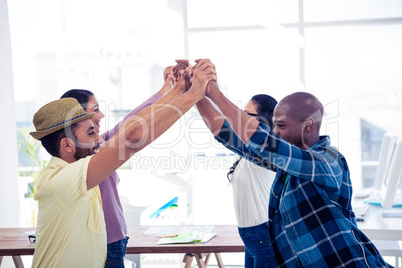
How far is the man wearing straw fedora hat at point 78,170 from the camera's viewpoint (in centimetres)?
138

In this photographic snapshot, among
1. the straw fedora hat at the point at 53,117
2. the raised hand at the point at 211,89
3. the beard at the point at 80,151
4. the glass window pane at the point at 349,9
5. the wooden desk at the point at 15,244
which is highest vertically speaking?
the glass window pane at the point at 349,9

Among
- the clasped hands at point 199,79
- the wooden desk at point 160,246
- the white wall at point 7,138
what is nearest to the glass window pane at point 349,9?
the wooden desk at point 160,246

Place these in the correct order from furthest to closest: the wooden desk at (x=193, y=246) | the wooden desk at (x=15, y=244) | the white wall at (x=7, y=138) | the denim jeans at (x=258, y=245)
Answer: the white wall at (x=7, y=138) < the wooden desk at (x=15, y=244) < the wooden desk at (x=193, y=246) < the denim jeans at (x=258, y=245)

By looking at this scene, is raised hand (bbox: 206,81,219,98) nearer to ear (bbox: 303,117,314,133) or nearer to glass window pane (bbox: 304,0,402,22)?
ear (bbox: 303,117,314,133)

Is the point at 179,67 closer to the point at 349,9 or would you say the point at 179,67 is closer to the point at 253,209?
the point at 253,209

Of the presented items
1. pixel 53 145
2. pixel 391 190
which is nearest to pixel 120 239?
pixel 53 145

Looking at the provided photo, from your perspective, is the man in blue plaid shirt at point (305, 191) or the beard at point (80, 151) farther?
the beard at point (80, 151)

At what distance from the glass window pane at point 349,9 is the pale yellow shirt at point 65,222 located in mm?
4094

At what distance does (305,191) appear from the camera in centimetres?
151

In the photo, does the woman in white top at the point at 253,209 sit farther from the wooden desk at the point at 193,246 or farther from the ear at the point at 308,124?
the ear at the point at 308,124

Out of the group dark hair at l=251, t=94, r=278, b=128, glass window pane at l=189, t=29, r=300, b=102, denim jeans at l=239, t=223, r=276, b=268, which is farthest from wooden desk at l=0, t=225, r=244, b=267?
glass window pane at l=189, t=29, r=300, b=102

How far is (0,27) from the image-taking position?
3846 mm

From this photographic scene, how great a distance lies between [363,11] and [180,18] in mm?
2055

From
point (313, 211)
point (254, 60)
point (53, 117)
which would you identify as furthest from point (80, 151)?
point (254, 60)
